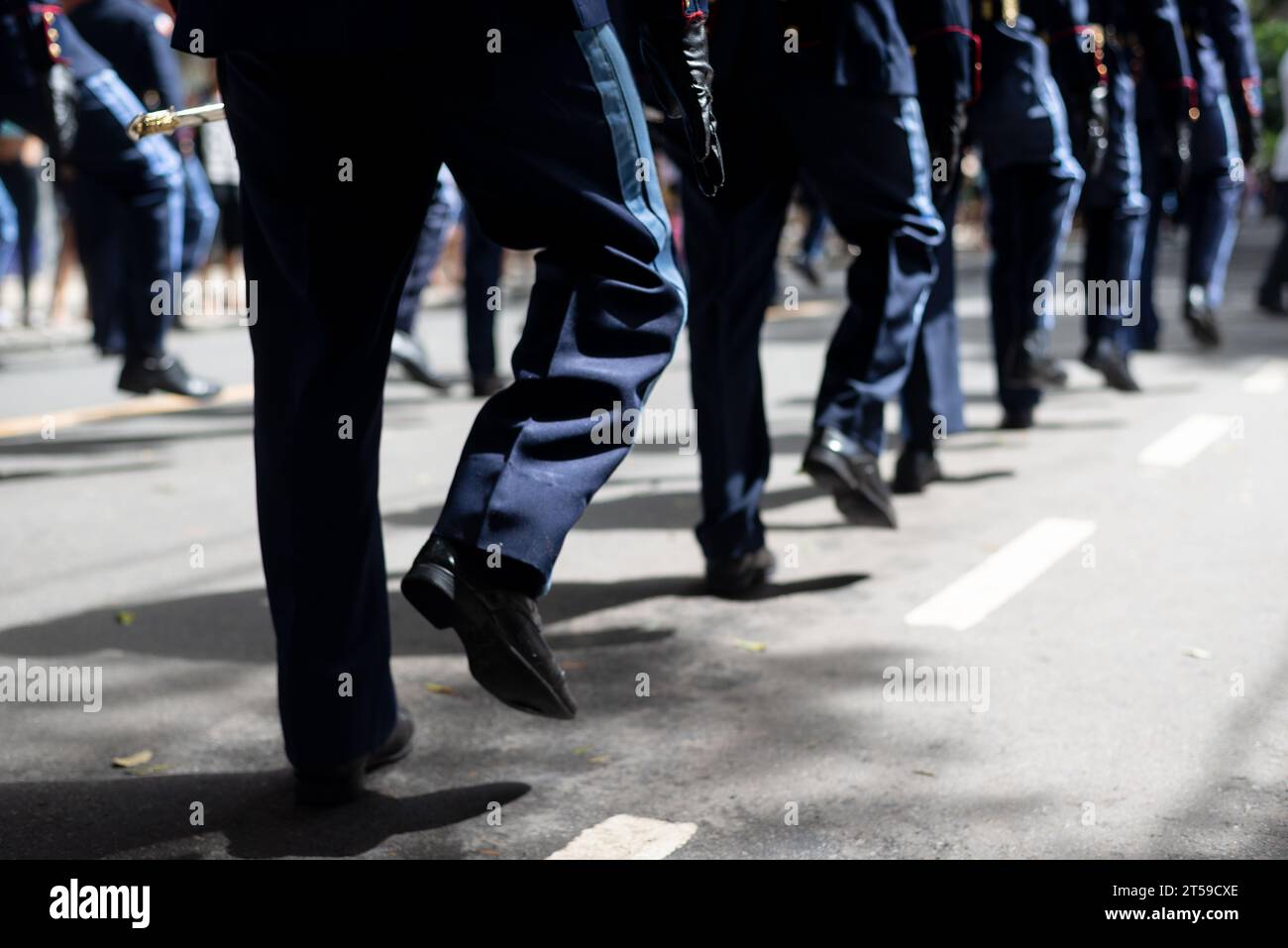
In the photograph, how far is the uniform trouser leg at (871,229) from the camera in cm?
392

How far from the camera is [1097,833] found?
2.52 metres

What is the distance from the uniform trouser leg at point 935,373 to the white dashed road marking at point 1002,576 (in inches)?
23.3

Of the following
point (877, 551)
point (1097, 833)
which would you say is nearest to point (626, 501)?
point (877, 551)

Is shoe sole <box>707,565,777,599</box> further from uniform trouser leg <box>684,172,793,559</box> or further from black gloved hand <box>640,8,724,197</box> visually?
black gloved hand <box>640,8,724,197</box>

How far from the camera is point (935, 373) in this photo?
5.37 meters

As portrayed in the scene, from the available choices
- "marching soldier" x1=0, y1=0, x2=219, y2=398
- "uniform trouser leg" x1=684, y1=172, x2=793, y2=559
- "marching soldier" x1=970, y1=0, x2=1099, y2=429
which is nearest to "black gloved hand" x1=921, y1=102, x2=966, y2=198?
"uniform trouser leg" x1=684, y1=172, x2=793, y2=559

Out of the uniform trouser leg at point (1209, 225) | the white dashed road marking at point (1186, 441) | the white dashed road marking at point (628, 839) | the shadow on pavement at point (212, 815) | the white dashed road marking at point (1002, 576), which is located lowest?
the white dashed road marking at point (628, 839)

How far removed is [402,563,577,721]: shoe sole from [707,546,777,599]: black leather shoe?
1720 mm

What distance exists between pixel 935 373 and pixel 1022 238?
1.08 meters

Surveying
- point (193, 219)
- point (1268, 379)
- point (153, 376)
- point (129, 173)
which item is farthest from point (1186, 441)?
point (193, 219)

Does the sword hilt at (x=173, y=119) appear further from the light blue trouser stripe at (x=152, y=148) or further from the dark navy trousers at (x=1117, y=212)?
the dark navy trousers at (x=1117, y=212)

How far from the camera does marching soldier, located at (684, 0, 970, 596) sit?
12.8 feet

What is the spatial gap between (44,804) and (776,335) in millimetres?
7991

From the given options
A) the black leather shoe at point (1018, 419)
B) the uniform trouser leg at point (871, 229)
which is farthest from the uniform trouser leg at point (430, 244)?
the uniform trouser leg at point (871, 229)
